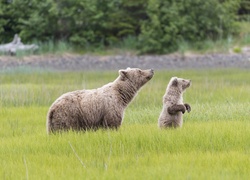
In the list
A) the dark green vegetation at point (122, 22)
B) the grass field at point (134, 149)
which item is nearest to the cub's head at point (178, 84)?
the grass field at point (134, 149)

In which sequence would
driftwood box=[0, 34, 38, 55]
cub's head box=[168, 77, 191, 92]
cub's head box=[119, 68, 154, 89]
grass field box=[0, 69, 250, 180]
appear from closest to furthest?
grass field box=[0, 69, 250, 180] < cub's head box=[168, 77, 191, 92] < cub's head box=[119, 68, 154, 89] < driftwood box=[0, 34, 38, 55]

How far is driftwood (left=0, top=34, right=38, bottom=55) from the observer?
94.6 feet

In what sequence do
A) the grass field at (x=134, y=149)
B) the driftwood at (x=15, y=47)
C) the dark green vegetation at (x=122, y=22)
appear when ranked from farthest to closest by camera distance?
the dark green vegetation at (x=122, y=22) → the driftwood at (x=15, y=47) → the grass field at (x=134, y=149)

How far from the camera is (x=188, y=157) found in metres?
6.58

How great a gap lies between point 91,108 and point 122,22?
23882 millimetres

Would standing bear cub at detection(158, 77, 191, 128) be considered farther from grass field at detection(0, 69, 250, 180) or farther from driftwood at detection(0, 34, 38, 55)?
driftwood at detection(0, 34, 38, 55)

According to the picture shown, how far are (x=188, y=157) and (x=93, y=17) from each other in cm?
2496

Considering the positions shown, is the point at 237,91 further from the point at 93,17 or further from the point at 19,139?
the point at 93,17

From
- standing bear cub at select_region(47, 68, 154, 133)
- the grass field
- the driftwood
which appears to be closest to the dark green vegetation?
the driftwood

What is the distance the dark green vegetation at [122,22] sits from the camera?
30250 mm

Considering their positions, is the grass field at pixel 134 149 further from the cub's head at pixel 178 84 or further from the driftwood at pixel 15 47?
the driftwood at pixel 15 47

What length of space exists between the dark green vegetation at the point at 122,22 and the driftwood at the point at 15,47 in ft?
4.99

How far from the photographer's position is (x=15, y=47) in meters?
29.2

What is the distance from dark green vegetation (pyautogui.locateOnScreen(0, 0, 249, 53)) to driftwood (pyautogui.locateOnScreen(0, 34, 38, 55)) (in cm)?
152
